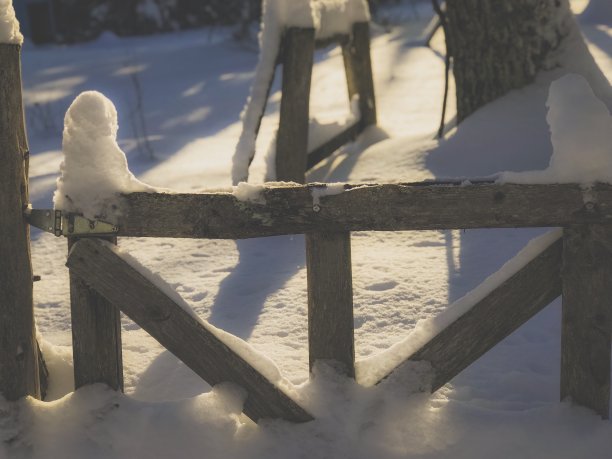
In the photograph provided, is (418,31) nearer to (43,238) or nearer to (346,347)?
(43,238)

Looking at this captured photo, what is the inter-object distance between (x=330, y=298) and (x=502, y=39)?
293 centimetres

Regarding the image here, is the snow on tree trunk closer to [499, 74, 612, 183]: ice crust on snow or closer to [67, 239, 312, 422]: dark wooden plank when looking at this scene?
[499, 74, 612, 183]: ice crust on snow

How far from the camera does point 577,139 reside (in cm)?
232

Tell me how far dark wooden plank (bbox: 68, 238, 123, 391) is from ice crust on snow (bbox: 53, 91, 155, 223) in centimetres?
12

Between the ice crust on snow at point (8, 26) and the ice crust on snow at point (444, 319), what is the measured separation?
4.89 feet

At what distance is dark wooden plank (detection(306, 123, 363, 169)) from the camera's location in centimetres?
538

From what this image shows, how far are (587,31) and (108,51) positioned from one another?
1013cm

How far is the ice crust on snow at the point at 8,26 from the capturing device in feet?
8.00

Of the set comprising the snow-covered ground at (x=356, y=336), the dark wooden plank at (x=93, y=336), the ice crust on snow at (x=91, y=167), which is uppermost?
the ice crust on snow at (x=91, y=167)

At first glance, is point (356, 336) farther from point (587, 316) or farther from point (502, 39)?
point (502, 39)

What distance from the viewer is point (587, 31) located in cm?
768

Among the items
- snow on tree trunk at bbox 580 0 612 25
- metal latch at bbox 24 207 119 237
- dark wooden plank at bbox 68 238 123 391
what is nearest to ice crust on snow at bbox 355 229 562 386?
dark wooden plank at bbox 68 238 123 391

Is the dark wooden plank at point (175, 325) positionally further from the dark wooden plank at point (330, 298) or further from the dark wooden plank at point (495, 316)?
the dark wooden plank at point (495, 316)

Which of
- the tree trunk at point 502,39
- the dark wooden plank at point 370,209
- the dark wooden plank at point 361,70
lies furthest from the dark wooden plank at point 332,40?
the dark wooden plank at point 370,209
